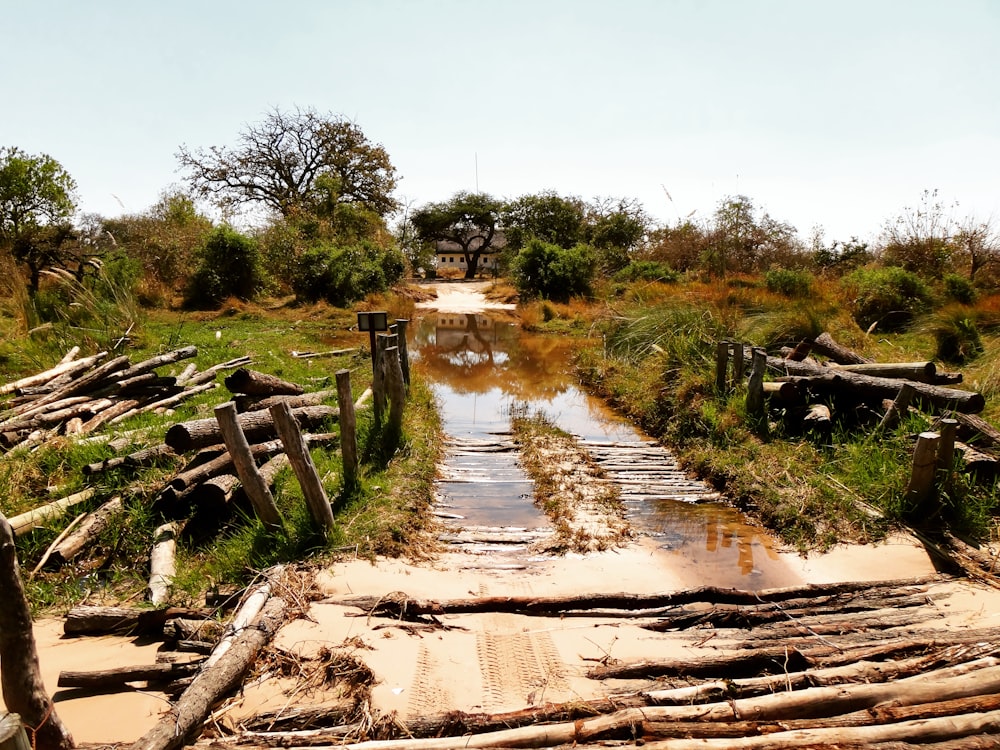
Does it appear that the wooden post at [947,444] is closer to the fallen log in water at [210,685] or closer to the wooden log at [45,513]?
the fallen log in water at [210,685]

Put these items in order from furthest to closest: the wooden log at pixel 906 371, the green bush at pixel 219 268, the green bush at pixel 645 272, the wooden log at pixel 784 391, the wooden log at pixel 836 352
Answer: the green bush at pixel 645 272, the green bush at pixel 219 268, the wooden log at pixel 836 352, the wooden log at pixel 784 391, the wooden log at pixel 906 371

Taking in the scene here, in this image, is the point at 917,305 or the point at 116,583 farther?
the point at 917,305

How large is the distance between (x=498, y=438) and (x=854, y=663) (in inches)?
244

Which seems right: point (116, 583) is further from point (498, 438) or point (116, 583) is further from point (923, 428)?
point (923, 428)

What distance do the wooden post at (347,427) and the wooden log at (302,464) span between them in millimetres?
792

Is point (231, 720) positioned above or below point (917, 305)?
below

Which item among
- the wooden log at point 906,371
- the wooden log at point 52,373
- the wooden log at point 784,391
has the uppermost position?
the wooden log at point 52,373

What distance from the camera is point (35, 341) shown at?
1030 centimetres

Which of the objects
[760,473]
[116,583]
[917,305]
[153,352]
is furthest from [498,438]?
[917,305]

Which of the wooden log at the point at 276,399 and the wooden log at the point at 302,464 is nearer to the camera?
the wooden log at the point at 302,464

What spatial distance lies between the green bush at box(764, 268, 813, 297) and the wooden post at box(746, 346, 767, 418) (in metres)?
7.24

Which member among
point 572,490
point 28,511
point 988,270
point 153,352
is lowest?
point 572,490

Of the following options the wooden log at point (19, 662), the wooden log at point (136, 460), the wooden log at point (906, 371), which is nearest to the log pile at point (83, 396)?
the wooden log at point (136, 460)

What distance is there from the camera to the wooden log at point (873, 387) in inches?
254
